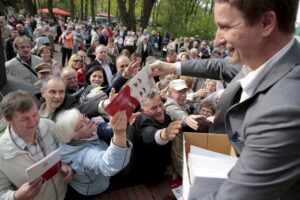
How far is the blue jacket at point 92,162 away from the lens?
2.19 m

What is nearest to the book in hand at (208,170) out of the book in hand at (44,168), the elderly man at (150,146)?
the book in hand at (44,168)

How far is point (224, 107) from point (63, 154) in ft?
5.11

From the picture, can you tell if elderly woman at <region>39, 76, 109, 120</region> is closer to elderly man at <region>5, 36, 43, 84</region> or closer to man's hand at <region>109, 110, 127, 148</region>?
man's hand at <region>109, 110, 127, 148</region>

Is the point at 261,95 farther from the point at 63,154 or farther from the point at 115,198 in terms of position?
the point at 115,198

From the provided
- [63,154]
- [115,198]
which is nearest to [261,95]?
[63,154]

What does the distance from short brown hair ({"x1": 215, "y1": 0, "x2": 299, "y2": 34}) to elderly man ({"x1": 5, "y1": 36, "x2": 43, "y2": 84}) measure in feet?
14.3

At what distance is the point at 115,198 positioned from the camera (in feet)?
9.95

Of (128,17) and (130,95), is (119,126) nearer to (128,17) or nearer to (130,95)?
(130,95)

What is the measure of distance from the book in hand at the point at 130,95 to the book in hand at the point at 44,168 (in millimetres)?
597

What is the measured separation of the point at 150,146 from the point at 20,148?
1.24m

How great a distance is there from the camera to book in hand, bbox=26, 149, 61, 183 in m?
1.99

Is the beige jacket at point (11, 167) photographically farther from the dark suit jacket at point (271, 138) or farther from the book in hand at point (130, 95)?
the dark suit jacket at point (271, 138)

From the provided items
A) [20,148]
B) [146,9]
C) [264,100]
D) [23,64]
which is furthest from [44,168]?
[146,9]

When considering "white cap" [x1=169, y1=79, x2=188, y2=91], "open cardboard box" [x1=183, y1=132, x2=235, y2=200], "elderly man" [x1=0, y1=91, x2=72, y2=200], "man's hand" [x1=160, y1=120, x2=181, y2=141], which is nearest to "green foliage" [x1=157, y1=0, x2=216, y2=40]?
"white cap" [x1=169, y1=79, x2=188, y2=91]
